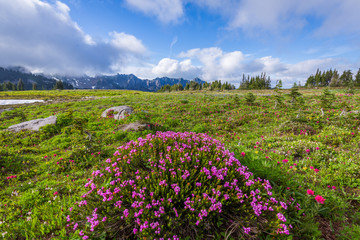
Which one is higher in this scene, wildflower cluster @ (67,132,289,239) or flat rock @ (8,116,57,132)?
wildflower cluster @ (67,132,289,239)

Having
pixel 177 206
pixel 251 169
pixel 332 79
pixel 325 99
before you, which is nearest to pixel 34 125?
pixel 177 206

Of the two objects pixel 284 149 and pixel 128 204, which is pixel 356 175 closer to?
pixel 284 149

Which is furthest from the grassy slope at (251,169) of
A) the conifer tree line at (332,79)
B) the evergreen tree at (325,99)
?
the conifer tree line at (332,79)

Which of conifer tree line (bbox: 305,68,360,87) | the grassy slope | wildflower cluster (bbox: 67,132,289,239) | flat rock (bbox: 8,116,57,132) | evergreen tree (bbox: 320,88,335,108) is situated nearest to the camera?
wildflower cluster (bbox: 67,132,289,239)

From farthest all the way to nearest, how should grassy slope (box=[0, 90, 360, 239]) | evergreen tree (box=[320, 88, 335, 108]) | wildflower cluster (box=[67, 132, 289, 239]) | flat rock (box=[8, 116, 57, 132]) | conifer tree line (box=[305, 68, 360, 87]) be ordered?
conifer tree line (box=[305, 68, 360, 87]) → flat rock (box=[8, 116, 57, 132]) → evergreen tree (box=[320, 88, 335, 108]) → grassy slope (box=[0, 90, 360, 239]) → wildflower cluster (box=[67, 132, 289, 239])

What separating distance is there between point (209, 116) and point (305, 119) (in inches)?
276

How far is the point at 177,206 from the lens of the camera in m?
2.71

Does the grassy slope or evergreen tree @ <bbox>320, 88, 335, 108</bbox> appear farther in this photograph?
evergreen tree @ <bbox>320, 88, 335, 108</bbox>

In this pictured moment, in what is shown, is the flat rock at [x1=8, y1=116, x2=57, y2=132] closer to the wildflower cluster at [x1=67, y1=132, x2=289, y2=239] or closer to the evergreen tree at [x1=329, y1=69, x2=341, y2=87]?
the wildflower cluster at [x1=67, y1=132, x2=289, y2=239]

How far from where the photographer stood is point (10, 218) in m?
3.55

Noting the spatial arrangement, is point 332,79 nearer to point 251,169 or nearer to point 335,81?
point 335,81

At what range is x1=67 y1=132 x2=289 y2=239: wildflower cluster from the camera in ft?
7.82

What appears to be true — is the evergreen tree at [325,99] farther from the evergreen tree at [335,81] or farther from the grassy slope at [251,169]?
the evergreen tree at [335,81]

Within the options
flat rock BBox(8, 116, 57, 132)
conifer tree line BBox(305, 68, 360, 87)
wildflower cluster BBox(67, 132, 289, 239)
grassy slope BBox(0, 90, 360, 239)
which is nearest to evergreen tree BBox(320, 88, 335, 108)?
grassy slope BBox(0, 90, 360, 239)
